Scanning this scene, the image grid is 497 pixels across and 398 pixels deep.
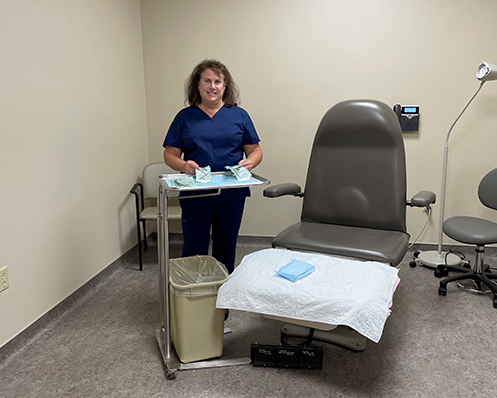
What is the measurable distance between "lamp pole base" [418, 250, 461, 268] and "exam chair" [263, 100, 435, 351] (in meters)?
0.90

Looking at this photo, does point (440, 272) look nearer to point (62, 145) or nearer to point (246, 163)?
point (246, 163)

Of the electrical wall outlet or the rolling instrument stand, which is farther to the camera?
the electrical wall outlet

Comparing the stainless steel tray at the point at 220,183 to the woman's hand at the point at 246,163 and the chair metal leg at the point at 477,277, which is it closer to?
the woman's hand at the point at 246,163

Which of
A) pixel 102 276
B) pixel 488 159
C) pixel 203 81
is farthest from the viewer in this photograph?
pixel 488 159

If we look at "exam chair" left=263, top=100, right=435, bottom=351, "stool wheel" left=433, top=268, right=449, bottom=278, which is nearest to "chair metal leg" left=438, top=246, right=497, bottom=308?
"stool wheel" left=433, top=268, right=449, bottom=278

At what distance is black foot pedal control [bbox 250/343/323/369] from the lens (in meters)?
1.87

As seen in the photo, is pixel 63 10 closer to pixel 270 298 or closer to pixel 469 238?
pixel 270 298

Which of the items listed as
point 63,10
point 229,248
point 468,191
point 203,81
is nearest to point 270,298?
point 229,248

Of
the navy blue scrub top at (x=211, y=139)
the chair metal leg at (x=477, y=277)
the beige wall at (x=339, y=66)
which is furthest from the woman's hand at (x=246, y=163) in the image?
the chair metal leg at (x=477, y=277)

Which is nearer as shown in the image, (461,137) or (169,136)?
(169,136)

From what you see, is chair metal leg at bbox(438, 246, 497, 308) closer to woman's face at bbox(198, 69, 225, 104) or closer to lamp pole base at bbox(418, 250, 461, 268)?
lamp pole base at bbox(418, 250, 461, 268)

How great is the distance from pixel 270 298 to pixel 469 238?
4.83ft

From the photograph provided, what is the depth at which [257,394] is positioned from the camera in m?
1.73

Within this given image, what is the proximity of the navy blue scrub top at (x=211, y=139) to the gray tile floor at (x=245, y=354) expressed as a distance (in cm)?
76
